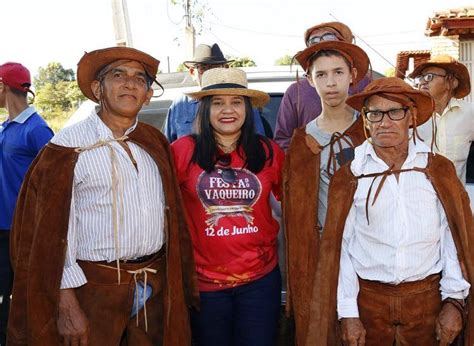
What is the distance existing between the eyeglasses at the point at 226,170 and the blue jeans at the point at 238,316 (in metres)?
0.57

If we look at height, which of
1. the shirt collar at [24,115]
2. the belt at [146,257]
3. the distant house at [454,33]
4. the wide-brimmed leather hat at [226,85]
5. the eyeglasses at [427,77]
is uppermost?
the distant house at [454,33]

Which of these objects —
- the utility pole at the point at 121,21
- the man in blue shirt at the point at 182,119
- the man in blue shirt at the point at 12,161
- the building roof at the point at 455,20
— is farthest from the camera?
the building roof at the point at 455,20

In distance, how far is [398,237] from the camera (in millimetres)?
2682

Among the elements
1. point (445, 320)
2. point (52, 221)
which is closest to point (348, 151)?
point (445, 320)

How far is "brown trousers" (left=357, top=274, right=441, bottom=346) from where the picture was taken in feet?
8.88

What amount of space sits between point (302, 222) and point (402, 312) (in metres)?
0.72

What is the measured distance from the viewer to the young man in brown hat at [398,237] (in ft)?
8.87

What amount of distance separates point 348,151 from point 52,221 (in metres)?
1.59

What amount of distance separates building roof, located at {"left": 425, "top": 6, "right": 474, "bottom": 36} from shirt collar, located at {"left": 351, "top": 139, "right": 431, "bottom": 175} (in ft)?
35.4

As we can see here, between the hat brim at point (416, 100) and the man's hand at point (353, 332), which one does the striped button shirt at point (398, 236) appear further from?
the hat brim at point (416, 100)

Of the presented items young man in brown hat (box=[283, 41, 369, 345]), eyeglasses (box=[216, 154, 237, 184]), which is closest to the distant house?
young man in brown hat (box=[283, 41, 369, 345])

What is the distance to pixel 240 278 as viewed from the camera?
3092 millimetres

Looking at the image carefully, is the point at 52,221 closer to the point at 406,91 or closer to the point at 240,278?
the point at 240,278

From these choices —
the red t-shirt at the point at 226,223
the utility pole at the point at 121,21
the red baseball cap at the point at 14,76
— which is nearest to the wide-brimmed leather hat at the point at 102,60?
the red t-shirt at the point at 226,223
